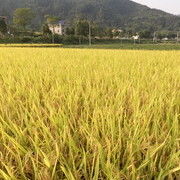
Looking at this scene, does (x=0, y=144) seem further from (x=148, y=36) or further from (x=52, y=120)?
(x=148, y=36)

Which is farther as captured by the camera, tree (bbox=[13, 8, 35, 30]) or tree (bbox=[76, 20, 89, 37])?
tree (bbox=[13, 8, 35, 30])

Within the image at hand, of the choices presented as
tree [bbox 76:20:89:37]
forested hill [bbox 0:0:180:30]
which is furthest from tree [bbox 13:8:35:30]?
forested hill [bbox 0:0:180:30]

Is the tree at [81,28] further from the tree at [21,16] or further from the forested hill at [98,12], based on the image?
the forested hill at [98,12]

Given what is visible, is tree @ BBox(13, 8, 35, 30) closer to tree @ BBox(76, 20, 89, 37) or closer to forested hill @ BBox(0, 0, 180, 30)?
tree @ BBox(76, 20, 89, 37)

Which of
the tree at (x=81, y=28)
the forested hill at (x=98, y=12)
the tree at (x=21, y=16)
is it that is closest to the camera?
the tree at (x=81, y=28)

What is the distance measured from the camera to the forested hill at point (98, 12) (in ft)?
526

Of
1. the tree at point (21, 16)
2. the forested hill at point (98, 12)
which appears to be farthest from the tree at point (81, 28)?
the forested hill at point (98, 12)

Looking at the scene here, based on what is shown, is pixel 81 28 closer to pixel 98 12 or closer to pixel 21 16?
pixel 21 16

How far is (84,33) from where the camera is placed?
75.4m

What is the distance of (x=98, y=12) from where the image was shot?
7126 inches

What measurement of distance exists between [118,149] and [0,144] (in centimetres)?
46

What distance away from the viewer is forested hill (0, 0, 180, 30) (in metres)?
160

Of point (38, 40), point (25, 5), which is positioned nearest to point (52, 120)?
point (38, 40)

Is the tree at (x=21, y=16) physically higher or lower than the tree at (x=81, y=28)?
higher
